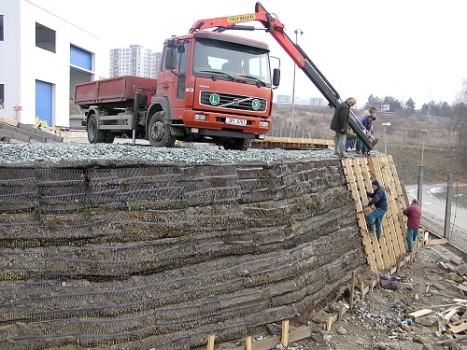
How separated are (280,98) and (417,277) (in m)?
90.8

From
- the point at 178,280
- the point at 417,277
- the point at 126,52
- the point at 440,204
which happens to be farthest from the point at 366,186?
the point at 126,52

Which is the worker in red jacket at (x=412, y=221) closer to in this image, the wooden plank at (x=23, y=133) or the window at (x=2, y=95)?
the wooden plank at (x=23, y=133)

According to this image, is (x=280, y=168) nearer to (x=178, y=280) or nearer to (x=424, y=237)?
(x=178, y=280)

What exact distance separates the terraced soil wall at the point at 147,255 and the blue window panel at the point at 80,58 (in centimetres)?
2821

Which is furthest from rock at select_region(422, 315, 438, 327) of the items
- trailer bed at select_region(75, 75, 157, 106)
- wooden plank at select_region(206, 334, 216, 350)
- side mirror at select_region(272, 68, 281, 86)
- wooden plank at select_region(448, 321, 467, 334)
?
trailer bed at select_region(75, 75, 157, 106)

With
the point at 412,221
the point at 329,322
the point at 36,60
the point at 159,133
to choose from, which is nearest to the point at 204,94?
the point at 159,133

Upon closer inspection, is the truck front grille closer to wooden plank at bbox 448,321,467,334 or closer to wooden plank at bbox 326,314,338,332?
wooden plank at bbox 326,314,338,332

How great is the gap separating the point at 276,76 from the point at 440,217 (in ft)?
49.4

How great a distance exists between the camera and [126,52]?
74125 millimetres

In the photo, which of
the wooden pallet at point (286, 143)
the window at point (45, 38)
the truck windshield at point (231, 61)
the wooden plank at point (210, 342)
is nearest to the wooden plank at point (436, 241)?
the wooden pallet at point (286, 143)

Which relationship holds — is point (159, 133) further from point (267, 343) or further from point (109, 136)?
point (267, 343)

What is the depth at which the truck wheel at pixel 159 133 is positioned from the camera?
998cm

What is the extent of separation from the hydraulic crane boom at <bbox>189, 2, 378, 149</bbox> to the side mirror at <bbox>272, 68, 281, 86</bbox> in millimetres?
1949

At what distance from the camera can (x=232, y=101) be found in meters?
9.52
